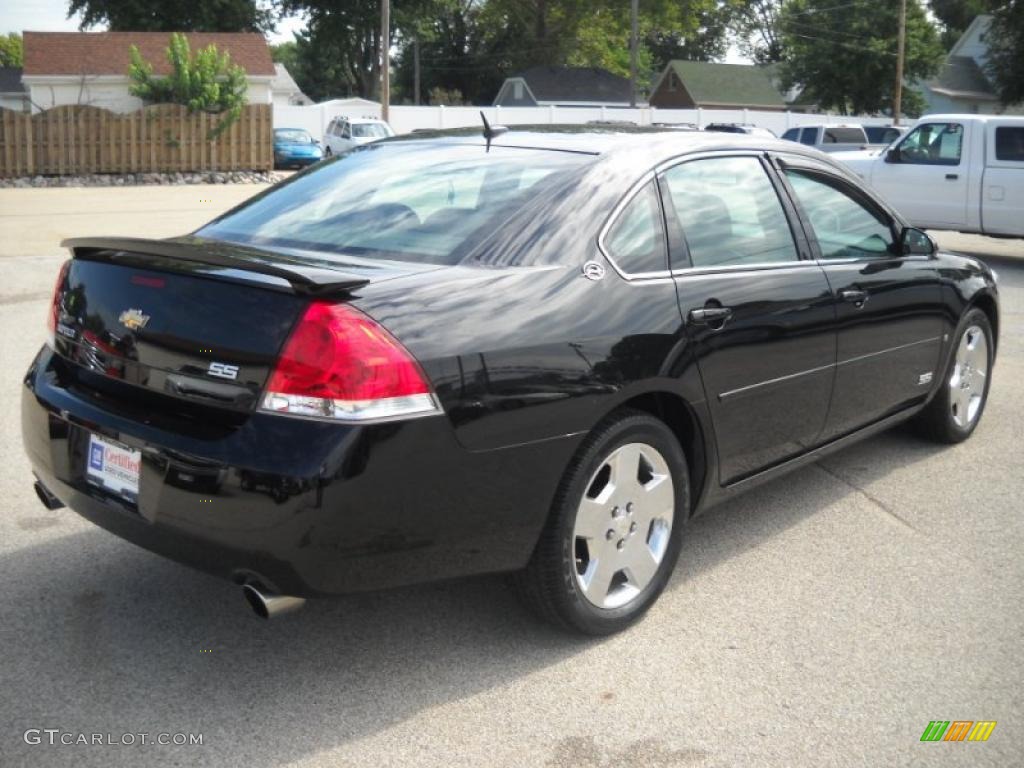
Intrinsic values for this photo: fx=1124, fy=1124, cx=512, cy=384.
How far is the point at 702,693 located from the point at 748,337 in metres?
1.34

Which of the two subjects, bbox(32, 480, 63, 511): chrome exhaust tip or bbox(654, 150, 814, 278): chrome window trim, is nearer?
bbox(32, 480, 63, 511): chrome exhaust tip

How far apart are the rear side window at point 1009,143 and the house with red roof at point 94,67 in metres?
28.7

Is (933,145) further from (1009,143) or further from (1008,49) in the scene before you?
(1008,49)

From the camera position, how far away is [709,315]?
12.8ft

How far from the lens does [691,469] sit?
4031 millimetres

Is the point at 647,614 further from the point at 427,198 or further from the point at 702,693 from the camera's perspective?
the point at 427,198

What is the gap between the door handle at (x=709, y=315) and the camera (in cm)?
386

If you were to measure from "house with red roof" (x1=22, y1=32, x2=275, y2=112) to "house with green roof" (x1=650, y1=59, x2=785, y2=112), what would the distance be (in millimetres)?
37898

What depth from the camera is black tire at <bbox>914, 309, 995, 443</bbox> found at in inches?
226

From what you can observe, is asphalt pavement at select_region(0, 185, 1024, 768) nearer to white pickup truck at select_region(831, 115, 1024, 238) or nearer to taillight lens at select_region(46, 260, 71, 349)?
taillight lens at select_region(46, 260, 71, 349)

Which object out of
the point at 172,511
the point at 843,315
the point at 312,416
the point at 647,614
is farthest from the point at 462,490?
the point at 843,315

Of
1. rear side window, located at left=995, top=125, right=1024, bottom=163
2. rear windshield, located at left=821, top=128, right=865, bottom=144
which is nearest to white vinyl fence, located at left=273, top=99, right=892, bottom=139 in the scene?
rear windshield, located at left=821, top=128, right=865, bottom=144

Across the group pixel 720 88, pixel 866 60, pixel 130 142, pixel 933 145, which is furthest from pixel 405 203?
pixel 720 88

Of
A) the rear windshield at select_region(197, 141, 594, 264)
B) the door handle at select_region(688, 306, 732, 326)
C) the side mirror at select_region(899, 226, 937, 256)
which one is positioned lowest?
the door handle at select_region(688, 306, 732, 326)
